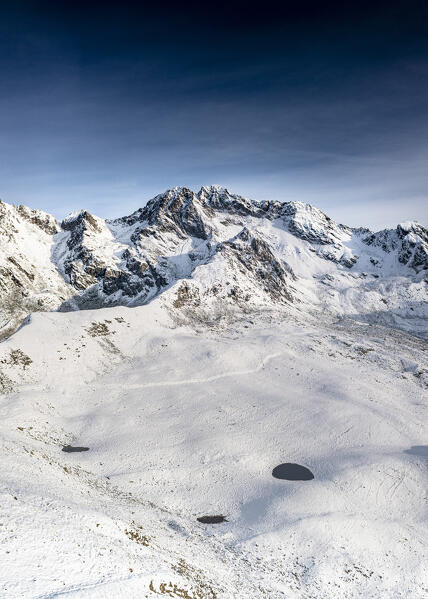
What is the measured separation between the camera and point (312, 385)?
6631 centimetres

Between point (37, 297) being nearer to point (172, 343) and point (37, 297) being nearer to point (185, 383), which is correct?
point (172, 343)

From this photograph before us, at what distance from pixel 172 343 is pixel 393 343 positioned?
75402 millimetres

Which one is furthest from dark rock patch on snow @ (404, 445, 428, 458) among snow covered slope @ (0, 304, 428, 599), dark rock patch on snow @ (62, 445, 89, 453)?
dark rock patch on snow @ (62, 445, 89, 453)

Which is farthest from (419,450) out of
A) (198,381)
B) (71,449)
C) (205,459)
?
(71,449)

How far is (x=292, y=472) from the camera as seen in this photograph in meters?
40.2

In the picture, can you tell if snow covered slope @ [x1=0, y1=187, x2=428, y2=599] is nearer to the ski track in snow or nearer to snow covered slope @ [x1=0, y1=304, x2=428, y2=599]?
snow covered slope @ [x1=0, y1=304, x2=428, y2=599]

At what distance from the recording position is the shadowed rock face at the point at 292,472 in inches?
1537

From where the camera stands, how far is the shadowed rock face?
128ft

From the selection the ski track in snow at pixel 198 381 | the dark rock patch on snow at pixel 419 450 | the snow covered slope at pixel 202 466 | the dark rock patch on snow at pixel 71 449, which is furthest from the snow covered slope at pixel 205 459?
the dark rock patch on snow at pixel 419 450

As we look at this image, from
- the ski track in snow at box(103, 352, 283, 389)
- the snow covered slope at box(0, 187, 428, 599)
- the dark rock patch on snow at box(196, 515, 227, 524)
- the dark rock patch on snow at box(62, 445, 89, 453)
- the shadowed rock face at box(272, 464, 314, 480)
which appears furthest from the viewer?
the ski track in snow at box(103, 352, 283, 389)

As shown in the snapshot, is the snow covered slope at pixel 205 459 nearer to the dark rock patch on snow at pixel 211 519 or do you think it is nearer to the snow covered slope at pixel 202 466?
the snow covered slope at pixel 202 466

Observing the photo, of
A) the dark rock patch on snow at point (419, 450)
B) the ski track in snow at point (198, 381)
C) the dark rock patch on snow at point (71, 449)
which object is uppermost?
the ski track in snow at point (198, 381)

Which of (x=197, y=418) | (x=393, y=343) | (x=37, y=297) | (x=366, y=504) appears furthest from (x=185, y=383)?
(x=37, y=297)

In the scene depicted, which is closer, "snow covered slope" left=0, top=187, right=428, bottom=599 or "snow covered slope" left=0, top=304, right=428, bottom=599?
"snow covered slope" left=0, top=304, right=428, bottom=599
